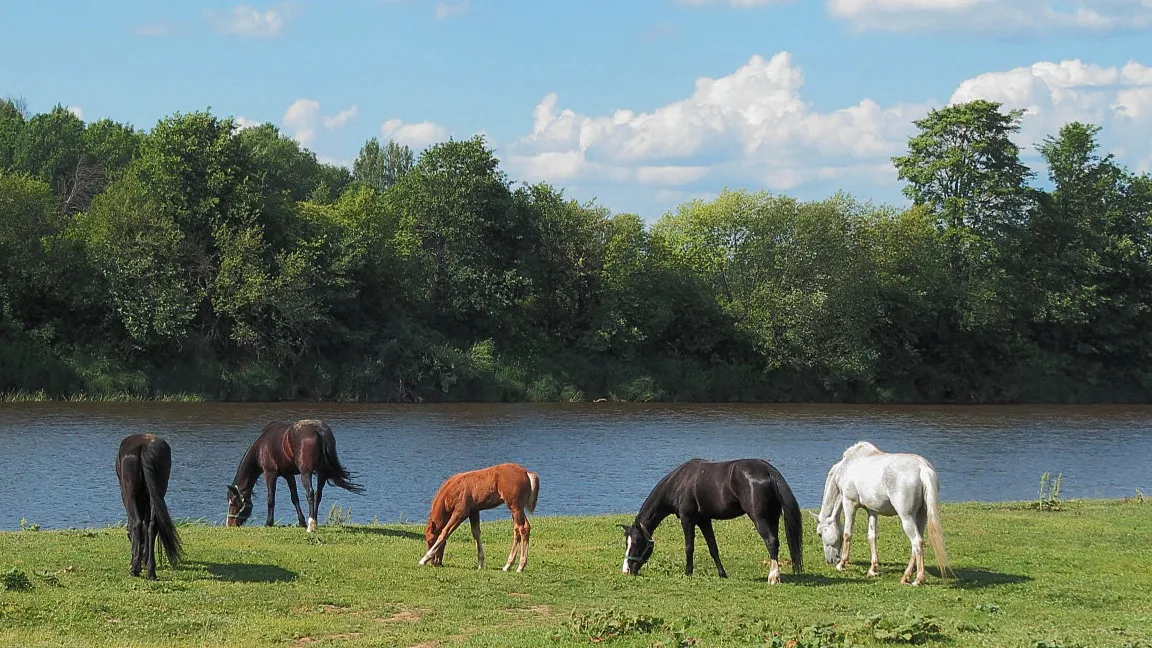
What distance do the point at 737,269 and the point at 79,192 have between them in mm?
34886

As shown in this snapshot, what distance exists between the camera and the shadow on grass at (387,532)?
17.0 meters

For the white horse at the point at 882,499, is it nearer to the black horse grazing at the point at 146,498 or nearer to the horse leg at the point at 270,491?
the black horse grazing at the point at 146,498

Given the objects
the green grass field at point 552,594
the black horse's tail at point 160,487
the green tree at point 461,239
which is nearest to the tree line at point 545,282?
the green tree at point 461,239

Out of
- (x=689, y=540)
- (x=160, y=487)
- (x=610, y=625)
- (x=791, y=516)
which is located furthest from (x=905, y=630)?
(x=160, y=487)

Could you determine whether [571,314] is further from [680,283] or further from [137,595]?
[137,595]

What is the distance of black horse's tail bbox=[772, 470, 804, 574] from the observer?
13125mm

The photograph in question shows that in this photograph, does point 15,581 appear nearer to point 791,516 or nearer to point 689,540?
point 689,540

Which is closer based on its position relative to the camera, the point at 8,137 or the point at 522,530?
the point at 522,530

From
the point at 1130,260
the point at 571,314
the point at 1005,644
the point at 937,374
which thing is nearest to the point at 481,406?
the point at 571,314

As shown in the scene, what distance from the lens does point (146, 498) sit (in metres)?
13.0

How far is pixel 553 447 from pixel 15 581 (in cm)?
2515

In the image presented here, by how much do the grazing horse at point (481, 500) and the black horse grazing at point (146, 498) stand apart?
117 inches

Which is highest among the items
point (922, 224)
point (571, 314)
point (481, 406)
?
point (922, 224)

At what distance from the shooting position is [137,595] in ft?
37.8
